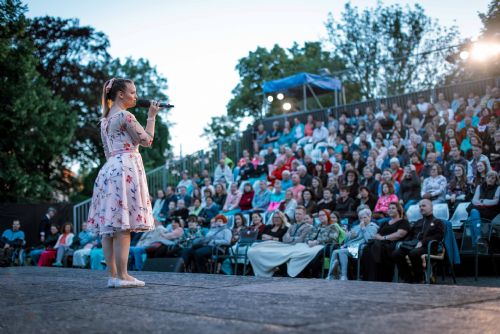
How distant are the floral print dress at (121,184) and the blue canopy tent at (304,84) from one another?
14.3m

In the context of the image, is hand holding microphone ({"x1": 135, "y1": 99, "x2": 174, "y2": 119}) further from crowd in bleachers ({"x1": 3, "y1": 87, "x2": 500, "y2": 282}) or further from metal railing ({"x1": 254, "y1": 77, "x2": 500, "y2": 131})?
metal railing ({"x1": 254, "y1": 77, "x2": 500, "y2": 131})

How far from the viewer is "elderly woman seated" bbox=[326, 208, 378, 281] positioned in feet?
26.2

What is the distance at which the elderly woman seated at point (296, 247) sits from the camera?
858 cm

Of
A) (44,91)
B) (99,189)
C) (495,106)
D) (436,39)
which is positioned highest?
(436,39)

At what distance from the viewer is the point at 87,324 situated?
2.63 meters

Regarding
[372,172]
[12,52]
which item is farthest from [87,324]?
[12,52]

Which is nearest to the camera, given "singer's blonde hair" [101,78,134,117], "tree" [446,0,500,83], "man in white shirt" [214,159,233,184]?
"singer's blonde hair" [101,78,134,117]

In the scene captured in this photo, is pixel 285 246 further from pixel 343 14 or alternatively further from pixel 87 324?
pixel 343 14

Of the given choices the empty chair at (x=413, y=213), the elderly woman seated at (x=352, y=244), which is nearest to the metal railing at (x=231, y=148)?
the empty chair at (x=413, y=213)

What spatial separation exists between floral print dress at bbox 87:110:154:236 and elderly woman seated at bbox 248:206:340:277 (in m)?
4.42

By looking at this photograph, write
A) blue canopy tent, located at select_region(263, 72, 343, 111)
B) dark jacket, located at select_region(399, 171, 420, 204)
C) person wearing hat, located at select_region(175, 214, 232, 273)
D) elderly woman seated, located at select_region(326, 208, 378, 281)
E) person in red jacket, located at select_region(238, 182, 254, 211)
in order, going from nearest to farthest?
elderly woman seated, located at select_region(326, 208, 378, 281) → person wearing hat, located at select_region(175, 214, 232, 273) → dark jacket, located at select_region(399, 171, 420, 204) → person in red jacket, located at select_region(238, 182, 254, 211) → blue canopy tent, located at select_region(263, 72, 343, 111)

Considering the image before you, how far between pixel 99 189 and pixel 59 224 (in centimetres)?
1240

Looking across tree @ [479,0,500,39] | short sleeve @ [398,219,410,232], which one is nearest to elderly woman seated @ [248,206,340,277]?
short sleeve @ [398,219,410,232]

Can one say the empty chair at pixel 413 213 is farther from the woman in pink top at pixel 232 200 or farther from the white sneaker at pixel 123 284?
the white sneaker at pixel 123 284
